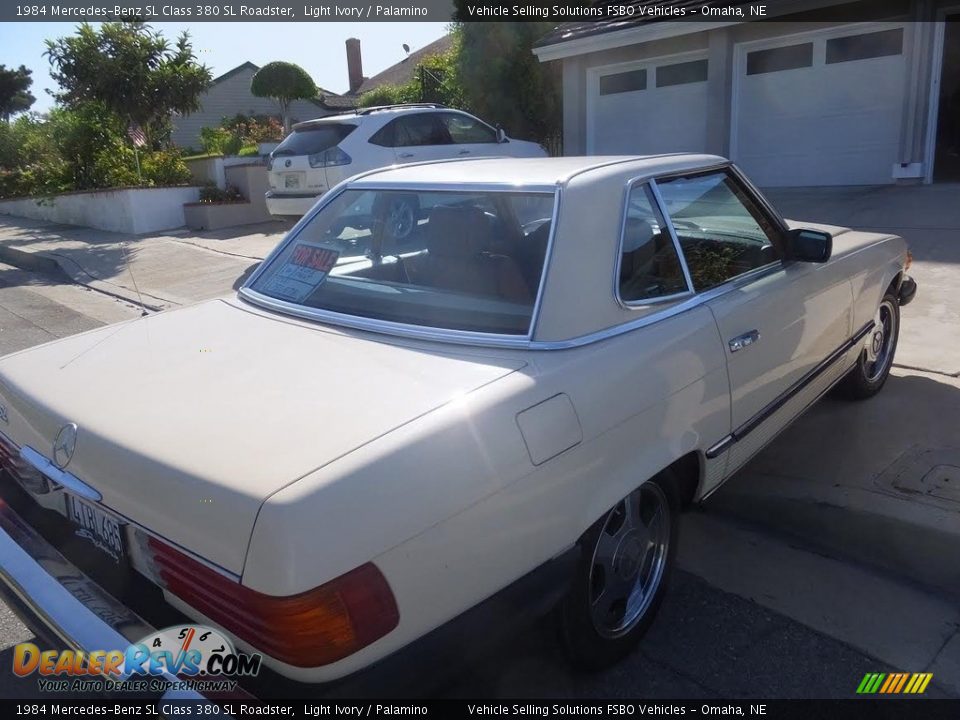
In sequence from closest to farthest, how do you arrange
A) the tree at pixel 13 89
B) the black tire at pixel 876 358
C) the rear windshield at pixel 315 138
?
1. the black tire at pixel 876 358
2. the rear windshield at pixel 315 138
3. the tree at pixel 13 89

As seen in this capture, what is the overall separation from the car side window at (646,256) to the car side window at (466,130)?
826cm

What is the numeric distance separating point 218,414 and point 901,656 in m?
2.35

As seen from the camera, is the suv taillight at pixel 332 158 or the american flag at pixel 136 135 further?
the american flag at pixel 136 135

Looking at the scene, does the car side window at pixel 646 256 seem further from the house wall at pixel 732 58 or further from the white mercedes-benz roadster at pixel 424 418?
the house wall at pixel 732 58

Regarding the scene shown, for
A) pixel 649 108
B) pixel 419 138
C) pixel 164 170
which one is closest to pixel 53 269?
pixel 164 170

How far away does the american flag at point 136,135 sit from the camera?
13906mm

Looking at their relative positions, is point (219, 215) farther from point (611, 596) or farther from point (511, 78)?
point (611, 596)

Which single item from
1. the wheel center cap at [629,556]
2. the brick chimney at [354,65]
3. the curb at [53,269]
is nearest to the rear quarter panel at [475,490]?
the wheel center cap at [629,556]

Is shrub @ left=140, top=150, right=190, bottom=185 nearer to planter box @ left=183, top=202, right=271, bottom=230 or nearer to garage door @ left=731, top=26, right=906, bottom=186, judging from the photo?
planter box @ left=183, top=202, right=271, bottom=230

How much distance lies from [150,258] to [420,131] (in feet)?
13.8

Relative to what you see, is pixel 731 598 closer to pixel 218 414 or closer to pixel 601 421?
pixel 601 421

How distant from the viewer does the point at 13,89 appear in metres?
46.7

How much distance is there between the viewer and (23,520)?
2574 millimetres

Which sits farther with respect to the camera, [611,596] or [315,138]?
[315,138]
